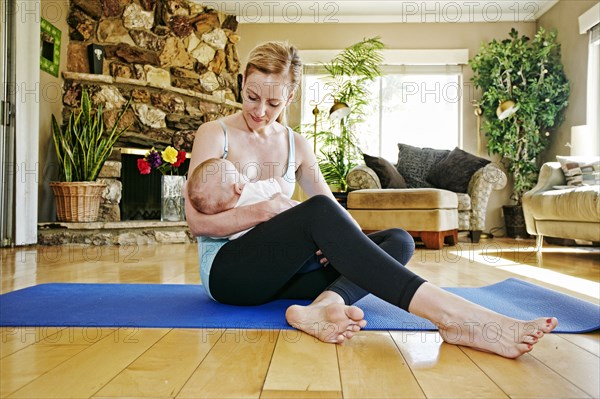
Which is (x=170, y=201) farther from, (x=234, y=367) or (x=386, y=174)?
(x=234, y=367)

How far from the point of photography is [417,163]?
5.45 m

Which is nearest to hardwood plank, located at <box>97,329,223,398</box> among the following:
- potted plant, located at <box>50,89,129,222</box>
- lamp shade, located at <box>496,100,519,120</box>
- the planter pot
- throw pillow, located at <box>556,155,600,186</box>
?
potted plant, located at <box>50,89,129,222</box>

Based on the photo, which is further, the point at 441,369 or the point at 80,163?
the point at 80,163

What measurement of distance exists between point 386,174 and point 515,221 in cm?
171

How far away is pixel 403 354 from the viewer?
1184 mm

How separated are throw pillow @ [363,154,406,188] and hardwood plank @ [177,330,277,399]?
3941 mm

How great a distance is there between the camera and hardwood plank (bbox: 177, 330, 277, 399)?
918mm

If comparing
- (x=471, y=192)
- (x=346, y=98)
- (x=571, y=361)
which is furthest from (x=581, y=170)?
(x=571, y=361)

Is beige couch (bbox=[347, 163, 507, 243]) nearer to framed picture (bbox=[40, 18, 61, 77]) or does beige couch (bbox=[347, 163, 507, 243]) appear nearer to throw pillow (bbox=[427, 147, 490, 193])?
throw pillow (bbox=[427, 147, 490, 193])

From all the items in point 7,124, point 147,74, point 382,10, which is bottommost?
point 7,124

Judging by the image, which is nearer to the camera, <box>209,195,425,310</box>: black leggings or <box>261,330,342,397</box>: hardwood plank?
<box>261,330,342,397</box>: hardwood plank

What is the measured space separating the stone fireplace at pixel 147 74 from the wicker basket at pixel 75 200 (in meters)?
0.10

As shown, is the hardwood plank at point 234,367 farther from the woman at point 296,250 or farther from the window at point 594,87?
the window at point 594,87

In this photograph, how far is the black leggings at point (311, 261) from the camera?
4.04ft
